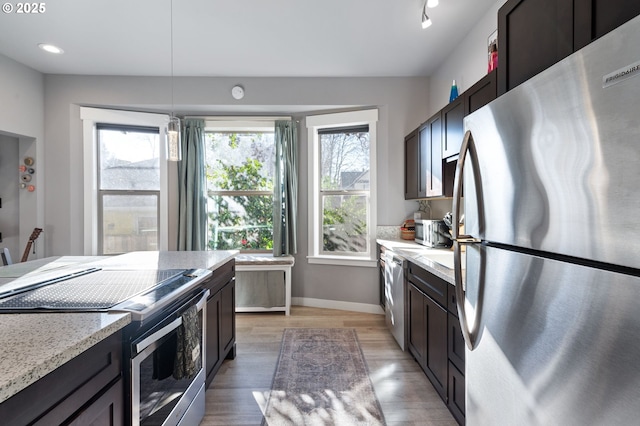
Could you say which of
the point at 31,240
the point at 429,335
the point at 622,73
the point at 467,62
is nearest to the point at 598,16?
the point at 622,73

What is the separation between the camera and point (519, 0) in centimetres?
115

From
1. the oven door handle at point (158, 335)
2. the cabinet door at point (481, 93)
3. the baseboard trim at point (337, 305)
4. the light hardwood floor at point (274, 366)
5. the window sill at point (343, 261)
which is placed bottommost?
the light hardwood floor at point (274, 366)

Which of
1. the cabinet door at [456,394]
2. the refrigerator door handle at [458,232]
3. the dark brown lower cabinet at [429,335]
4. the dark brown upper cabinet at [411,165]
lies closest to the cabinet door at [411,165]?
the dark brown upper cabinet at [411,165]

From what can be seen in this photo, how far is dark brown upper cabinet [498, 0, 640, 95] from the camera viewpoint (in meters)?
0.81

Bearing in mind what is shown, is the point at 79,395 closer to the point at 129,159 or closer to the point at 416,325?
the point at 416,325

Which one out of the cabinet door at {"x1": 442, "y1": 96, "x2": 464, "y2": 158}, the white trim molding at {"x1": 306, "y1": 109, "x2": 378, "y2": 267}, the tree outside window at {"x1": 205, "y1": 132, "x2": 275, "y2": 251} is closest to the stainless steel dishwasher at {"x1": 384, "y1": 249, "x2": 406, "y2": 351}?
the white trim molding at {"x1": 306, "y1": 109, "x2": 378, "y2": 267}

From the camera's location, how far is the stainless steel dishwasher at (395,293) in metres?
2.62

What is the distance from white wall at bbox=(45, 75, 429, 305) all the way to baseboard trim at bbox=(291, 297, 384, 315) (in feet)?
0.24

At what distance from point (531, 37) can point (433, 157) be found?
174 centimetres

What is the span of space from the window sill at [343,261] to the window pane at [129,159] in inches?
88.7

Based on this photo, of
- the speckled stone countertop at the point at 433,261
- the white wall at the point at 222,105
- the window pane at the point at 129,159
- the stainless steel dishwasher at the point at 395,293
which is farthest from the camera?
the window pane at the point at 129,159

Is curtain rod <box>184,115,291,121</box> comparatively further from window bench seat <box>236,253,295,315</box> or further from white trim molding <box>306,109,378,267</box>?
window bench seat <box>236,253,295,315</box>

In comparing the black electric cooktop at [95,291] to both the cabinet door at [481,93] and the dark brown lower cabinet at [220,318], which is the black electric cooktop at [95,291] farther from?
the cabinet door at [481,93]

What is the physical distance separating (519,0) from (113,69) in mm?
4025
